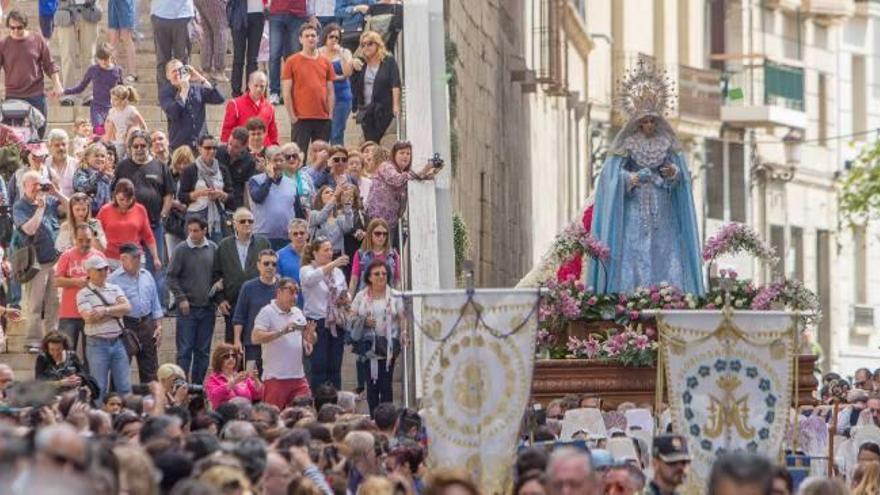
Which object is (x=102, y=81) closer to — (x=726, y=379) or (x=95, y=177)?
(x=95, y=177)

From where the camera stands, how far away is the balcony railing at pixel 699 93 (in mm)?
58875

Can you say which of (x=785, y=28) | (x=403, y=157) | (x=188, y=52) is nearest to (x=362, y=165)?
(x=403, y=157)

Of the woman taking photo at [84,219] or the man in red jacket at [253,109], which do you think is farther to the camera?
the man in red jacket at [253,109]

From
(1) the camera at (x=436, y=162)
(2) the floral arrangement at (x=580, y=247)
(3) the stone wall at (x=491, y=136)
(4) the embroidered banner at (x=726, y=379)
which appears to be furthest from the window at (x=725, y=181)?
(4) the embroidered banner at (x=726, y=379)

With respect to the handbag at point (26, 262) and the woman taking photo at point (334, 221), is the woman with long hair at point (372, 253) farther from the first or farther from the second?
the handbag at point (26, 262)

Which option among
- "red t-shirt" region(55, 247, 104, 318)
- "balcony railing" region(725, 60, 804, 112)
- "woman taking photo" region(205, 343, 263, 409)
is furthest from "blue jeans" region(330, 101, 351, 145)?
"balcony railing" region(725, 60, 804, 112)

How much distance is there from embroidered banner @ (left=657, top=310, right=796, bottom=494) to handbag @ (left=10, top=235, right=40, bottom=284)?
755 centimetres

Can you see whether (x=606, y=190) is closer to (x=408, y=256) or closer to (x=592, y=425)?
(x=408, y=256)

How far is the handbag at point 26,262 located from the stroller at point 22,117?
10.0 ft

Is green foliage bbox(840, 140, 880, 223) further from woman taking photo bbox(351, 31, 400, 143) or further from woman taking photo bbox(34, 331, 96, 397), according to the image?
woman taking photo bbox(34, 331, 96, 397)

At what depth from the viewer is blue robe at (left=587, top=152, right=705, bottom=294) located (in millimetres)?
28562

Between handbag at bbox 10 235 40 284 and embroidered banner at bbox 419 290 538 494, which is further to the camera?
handbag at bbox 10 235 40 284

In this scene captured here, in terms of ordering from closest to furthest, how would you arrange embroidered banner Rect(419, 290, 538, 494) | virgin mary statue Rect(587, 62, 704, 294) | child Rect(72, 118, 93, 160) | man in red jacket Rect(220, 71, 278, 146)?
embroidered banner Rect(419, 290, 538, 494), virgin mary statue Rect(587, 62, 704, 294), child Rect(72, 118, 93, 160), man in red jacket Rect(220, 71, 278, 146)

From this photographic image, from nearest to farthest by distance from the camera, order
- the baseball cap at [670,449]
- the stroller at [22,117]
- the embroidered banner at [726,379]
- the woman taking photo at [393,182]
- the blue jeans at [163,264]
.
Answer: the baseball cap at [670,449] → the embroidered banner at [726,379] → the blue jeans at [163,264] → the woman taking photo at [393,182] → the stroller at [22,117]
